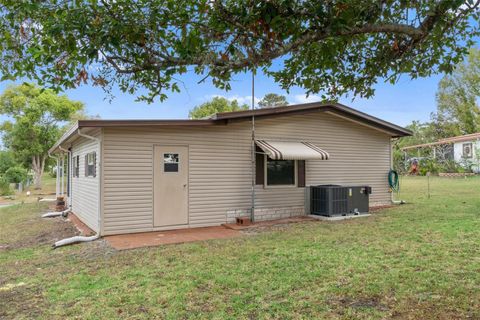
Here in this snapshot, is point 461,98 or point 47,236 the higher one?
point 461,98

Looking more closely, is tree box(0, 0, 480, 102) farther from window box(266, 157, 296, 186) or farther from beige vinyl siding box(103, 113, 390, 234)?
window box(266, 157, 296, 186)

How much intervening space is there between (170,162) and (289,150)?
11.1 feet

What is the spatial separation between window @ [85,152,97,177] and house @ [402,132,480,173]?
89.1 feet

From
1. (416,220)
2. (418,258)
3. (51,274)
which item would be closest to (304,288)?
(418,258)

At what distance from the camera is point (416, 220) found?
9312 mm

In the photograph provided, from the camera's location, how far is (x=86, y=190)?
33.2 ft

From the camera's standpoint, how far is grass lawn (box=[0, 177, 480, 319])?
397 centimetres

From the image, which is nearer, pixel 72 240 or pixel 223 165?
pixel 72 240

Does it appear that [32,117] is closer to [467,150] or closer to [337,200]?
[337,200]

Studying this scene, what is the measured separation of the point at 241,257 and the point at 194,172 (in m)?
3.63

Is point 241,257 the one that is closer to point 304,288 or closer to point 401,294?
point 304,288

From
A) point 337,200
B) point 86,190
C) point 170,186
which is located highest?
point 170,186

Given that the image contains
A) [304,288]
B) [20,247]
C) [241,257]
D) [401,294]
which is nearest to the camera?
[401,294]

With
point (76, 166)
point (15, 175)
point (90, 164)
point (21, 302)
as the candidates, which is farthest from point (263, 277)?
point (15, 175)
